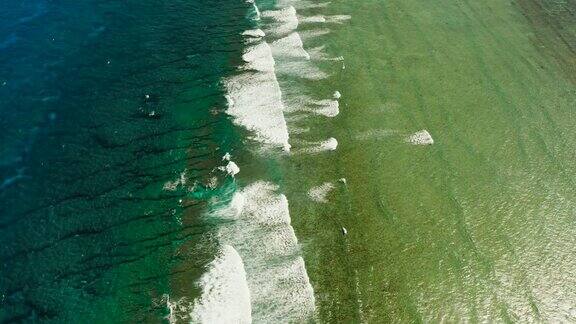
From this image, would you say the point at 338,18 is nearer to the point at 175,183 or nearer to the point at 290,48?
the point at 290,48

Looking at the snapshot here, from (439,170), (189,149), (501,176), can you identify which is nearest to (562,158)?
(501,176)

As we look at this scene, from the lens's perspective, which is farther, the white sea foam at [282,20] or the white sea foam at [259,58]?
the white sea foam at [282,20]

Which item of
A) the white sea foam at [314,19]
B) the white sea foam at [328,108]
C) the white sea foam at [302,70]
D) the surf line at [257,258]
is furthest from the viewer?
the white sea foam at [314,19]

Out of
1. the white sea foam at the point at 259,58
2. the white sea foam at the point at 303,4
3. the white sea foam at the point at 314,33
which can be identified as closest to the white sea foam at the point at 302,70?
the white sea foam at the point at 259,58

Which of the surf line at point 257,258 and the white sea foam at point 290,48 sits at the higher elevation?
the white sea foam at point 290,48

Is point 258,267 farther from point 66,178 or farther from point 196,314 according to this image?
point 66,178

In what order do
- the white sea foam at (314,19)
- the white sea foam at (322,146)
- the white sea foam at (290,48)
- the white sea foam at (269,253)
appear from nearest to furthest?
the white sea foam at (269,253)
the white sea foam at (322,146)
the white sea foam at (290,48)
the white sea foam at (314,19)

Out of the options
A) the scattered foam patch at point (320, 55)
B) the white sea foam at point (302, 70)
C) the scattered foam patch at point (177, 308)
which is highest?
the scattered foam patch at point (320, 55)

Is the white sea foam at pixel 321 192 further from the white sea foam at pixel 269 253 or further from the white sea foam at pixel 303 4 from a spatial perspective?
the white sea foam at pixel 303 4
